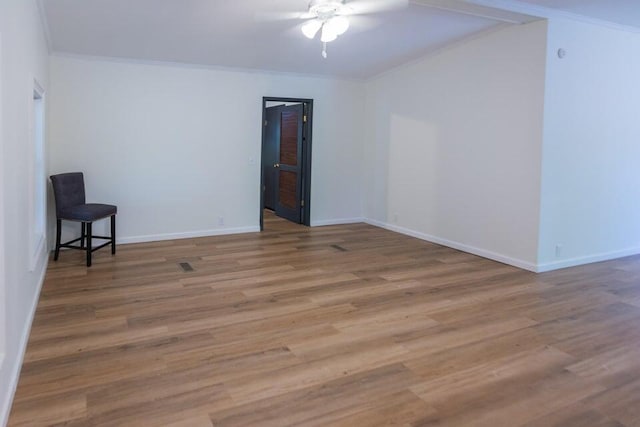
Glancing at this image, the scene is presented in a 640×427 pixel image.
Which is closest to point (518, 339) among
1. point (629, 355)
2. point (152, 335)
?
point (629, 355)

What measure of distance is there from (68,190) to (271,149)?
4246 millimetres

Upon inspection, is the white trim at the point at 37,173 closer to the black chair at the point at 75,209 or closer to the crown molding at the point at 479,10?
the black chair at the point at 75,209

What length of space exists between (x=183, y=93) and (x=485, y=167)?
3.98 m

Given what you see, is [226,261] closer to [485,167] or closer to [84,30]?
[84,30]

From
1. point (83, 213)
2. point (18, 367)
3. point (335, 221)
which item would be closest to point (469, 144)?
point (335, 221)

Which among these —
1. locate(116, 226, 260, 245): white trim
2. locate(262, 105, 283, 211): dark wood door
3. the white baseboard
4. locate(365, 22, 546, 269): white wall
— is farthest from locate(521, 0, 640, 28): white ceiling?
locate(262, 105, 283, 211): dark wood door

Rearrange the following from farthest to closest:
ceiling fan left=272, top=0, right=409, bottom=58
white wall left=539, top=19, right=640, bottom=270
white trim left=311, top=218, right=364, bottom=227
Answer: white trim left=311, top=218, right=364, bottom=227
white wall left=539, top=19, right=640, bottom=270
ceiling fan left=272, top=0, right=409, bottom=58

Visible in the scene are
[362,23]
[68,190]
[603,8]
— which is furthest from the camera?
[68,190]

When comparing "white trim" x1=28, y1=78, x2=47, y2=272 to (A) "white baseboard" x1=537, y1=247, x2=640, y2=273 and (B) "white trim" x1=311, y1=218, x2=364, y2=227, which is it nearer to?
(B) "white trim" x1=311, y1=218, x2=364, y2=227

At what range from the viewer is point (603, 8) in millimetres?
4273

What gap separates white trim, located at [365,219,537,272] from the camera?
15.9 ft

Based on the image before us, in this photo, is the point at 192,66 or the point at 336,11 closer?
the point at 336,11

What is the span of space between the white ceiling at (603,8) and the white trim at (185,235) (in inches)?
179

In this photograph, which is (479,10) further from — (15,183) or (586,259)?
(15,183)
